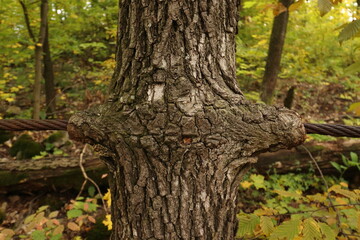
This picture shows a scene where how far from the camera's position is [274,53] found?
5598 mm

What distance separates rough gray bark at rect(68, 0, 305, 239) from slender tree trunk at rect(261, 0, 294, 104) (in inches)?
199

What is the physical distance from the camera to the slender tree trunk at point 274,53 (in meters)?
5.50

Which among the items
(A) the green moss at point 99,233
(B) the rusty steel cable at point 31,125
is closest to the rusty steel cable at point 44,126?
(B) the rusty steel cable at point 31,125

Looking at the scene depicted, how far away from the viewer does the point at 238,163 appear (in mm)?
917

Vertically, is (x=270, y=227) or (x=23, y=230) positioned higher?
(x=270, y=227)

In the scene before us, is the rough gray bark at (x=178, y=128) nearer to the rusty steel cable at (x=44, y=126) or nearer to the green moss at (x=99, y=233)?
the rusty steel cable at (x=44, y=126)

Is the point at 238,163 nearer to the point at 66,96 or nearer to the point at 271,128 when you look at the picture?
the point at 271,128

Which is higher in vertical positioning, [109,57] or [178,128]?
[109,57]

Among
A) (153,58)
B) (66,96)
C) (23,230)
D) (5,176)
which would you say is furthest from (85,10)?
(153,58)

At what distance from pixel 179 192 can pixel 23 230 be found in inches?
123

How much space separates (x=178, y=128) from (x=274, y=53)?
17.7ft

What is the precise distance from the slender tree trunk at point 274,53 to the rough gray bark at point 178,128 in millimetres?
5063

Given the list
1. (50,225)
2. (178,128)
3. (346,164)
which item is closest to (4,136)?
(50,225)

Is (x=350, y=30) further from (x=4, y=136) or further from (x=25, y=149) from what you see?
(x=4, y=136)
